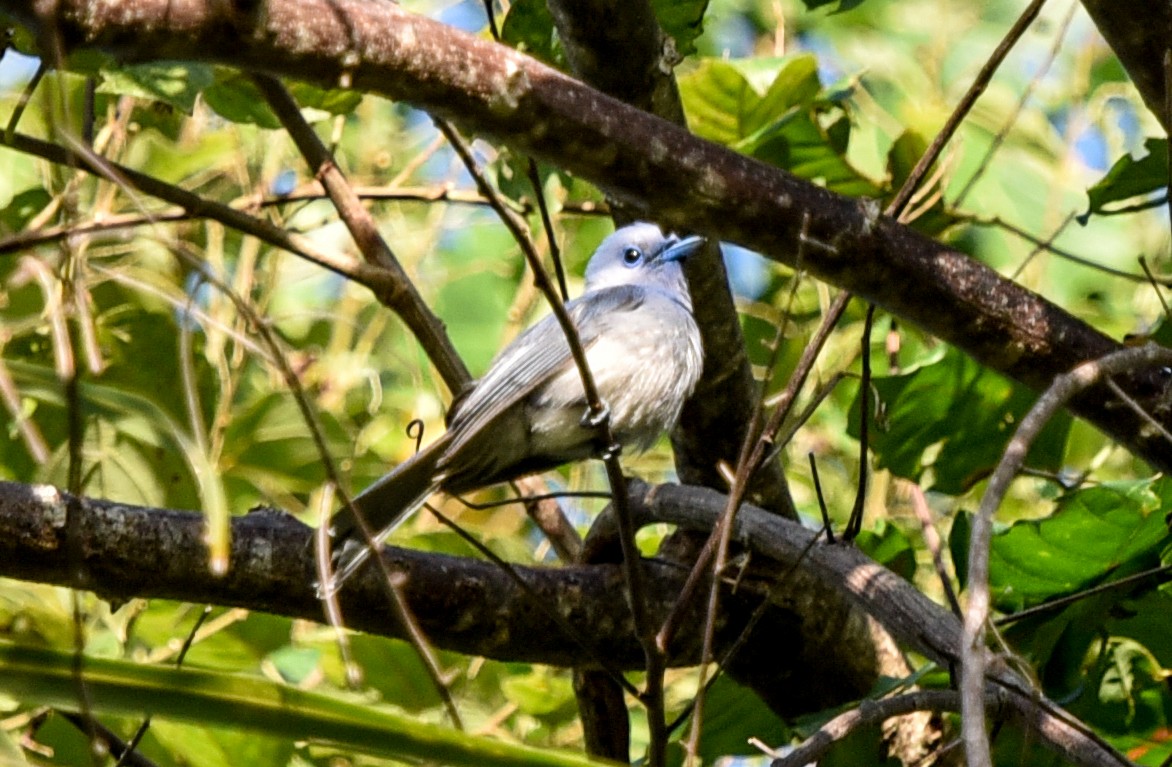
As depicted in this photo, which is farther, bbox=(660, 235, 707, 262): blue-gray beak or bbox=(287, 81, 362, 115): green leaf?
bbox=(287, 81, 362, 115): green leaf

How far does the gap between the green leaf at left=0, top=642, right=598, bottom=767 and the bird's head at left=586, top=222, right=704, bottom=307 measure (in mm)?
2863

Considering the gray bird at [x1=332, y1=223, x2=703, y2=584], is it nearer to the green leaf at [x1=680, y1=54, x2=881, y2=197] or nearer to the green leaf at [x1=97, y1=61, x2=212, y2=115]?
the green leaf at [x1=680, y1=54, x2=881, y2=197]

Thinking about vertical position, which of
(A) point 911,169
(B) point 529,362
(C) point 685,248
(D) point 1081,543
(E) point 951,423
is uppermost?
(A) point 911,169

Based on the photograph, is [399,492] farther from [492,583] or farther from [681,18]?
[681,18]

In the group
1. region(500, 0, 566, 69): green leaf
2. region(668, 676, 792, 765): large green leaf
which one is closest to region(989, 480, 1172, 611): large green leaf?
region(668, 676, 792, 765): large green leaf

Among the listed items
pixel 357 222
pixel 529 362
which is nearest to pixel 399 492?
pixel 529 362

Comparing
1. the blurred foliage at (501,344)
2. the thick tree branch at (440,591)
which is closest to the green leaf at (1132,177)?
the blurred foliage at (501,344)

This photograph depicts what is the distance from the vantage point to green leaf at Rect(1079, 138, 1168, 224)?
3365 millimetres

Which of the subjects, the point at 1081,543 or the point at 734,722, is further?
the point at 734,722

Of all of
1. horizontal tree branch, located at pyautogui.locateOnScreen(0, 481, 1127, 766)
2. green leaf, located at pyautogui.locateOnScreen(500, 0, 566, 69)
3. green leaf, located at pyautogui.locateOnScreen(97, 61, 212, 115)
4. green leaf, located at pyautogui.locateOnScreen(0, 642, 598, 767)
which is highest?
green leaf, located at pyautogui.locateOnScreen(500, 0, 566, 69)

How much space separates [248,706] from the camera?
4.01 feet

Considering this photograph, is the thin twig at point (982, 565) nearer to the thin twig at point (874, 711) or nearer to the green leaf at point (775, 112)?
the thin twig at point (874, 711)

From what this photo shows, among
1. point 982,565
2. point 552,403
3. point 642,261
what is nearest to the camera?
point 982,565

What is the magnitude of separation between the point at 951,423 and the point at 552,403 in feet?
3.36
